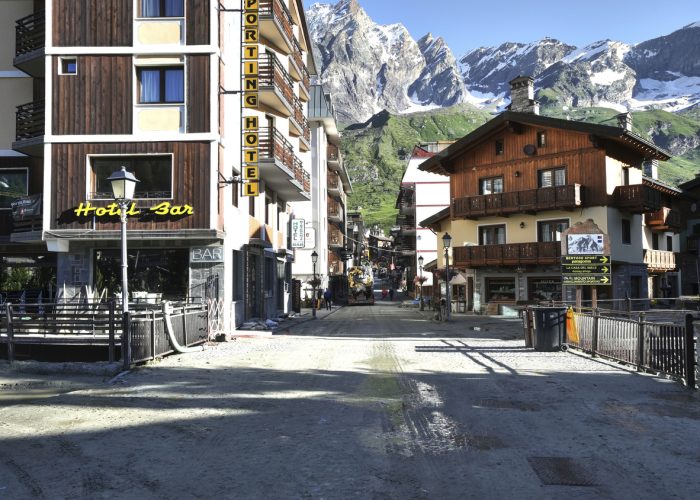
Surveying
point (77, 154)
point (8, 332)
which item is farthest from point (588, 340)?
point (77, 154)

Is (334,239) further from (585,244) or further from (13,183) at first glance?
(585,244)

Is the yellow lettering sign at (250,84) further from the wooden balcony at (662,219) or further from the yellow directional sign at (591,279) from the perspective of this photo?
the wooden balcony at (662,219)

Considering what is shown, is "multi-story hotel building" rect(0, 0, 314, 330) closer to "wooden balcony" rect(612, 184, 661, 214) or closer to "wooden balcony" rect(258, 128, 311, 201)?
"wooden balcony" rect(258, 128, 311, 201)

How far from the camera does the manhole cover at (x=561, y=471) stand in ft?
18.1

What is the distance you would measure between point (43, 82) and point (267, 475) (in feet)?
72.9

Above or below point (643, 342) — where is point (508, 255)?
above

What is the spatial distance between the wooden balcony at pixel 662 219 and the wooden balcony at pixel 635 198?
15.0 ft

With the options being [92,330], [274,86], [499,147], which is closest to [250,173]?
[274,86]

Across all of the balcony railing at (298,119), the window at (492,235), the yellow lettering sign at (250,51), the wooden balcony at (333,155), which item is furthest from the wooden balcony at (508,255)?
the wooden balcony at (333,155)

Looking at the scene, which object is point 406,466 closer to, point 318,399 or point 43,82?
point 318,399

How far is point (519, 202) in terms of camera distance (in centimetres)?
3556

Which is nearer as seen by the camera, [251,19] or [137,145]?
[137,145]

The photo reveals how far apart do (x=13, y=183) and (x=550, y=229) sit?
26.8 m

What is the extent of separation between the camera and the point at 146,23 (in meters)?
Answer: 21.1
